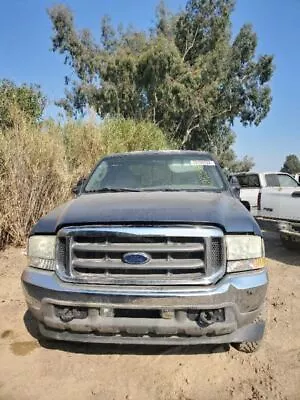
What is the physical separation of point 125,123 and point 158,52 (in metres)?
15.1

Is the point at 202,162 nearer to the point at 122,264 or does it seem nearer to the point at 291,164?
the point at 122,264

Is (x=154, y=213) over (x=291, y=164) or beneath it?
beneath

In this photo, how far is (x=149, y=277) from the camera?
117 inches

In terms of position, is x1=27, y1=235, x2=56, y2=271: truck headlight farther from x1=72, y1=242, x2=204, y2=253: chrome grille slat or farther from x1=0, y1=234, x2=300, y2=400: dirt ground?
x1=0, y1=234, x2=300, y2=400: dirt ground

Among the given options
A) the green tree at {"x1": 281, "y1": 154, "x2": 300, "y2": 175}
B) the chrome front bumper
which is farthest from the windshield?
the green tree at {"x1": 281, "y1": 154, "x2": 300, "y2": 175}

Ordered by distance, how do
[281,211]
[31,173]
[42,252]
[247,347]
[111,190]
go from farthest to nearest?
[31,173] < [281,211] < [111,190] < [247,347] < [42,252]

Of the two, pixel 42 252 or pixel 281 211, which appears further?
pixel 281 211

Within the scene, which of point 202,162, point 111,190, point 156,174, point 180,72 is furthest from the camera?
point 180,72

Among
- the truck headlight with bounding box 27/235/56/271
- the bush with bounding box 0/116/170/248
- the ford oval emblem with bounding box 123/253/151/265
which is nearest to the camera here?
the ford oval emblem with bounding box 123/253/151/265

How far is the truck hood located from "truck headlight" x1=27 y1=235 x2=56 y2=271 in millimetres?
60

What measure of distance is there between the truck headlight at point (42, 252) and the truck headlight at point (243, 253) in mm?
1278

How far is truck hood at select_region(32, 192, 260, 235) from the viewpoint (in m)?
3.02

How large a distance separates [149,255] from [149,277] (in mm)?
152

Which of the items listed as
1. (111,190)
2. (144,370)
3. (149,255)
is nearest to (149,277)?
(149,255)
